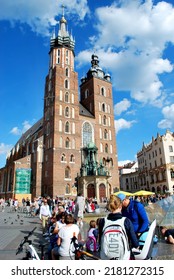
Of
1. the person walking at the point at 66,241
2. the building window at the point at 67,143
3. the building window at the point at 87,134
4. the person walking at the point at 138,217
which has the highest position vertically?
the building window at the point at 87,134

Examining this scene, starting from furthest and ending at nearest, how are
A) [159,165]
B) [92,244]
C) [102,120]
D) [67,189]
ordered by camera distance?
1. [159,165]
2. [102,120]
3. [67,189]
4. [92,244]

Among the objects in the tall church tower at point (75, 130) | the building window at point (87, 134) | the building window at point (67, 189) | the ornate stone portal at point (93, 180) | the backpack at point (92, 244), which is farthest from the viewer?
the building window at point (87, 134)

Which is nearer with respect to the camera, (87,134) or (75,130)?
(75,130)

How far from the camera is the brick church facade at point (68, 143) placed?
112ft

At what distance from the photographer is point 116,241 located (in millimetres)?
2646

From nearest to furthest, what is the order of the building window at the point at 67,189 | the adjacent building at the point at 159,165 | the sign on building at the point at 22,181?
the building window at the point at 67,189 → the sign on building at the point at 22,181 → the adjacent building at the point at 159,165

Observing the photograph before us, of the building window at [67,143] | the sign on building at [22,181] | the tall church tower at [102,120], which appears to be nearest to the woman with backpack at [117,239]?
the tall church tower at [102,120]

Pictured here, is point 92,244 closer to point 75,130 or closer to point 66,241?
point 66,241

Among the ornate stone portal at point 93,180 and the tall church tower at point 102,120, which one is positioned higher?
the tall church tower at point 102,120

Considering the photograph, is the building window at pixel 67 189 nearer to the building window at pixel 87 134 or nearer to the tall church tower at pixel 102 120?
the tall church tower at pixel 102 120

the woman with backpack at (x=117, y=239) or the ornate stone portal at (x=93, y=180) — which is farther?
the ornate stone portal at (x=93, y=180)

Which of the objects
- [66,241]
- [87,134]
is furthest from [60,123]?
[66,241]

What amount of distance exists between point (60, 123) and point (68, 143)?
11.8 ft
